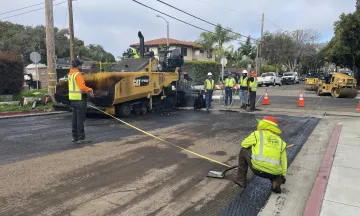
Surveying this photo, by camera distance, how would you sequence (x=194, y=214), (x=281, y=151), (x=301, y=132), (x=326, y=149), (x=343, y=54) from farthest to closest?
(x=343, y=54) → (x=301, y=132) → (x=326, y=149) → (x=281, y=151) → (x=194, y=214)

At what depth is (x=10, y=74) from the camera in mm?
14797

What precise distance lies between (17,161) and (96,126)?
3704 millimetres

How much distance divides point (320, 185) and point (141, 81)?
7599mm

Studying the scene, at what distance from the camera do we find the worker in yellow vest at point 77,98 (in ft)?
23.3

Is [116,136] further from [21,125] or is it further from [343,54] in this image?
[343,54]

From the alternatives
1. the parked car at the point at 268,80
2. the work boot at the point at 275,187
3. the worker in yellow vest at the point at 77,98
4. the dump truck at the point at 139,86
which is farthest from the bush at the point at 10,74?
the parked car at the point at 268,80

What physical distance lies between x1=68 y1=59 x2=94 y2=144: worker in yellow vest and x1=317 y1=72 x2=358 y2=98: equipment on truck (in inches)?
705

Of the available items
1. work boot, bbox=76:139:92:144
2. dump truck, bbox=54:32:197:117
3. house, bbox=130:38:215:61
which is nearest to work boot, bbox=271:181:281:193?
work boot, bbox=76:139:92:144

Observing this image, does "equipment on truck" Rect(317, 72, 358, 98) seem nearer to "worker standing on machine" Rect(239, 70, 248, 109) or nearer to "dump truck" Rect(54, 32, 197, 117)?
"worker standing on machine" Rect(239, 70, 248, 109)

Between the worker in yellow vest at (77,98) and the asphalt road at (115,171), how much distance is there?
344 mm

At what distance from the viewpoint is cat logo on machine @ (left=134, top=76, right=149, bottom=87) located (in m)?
10.8

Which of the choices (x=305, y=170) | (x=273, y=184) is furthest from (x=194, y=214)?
(x=305, y=170)

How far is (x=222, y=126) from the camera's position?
31.7 ft

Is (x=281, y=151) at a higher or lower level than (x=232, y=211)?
higher
